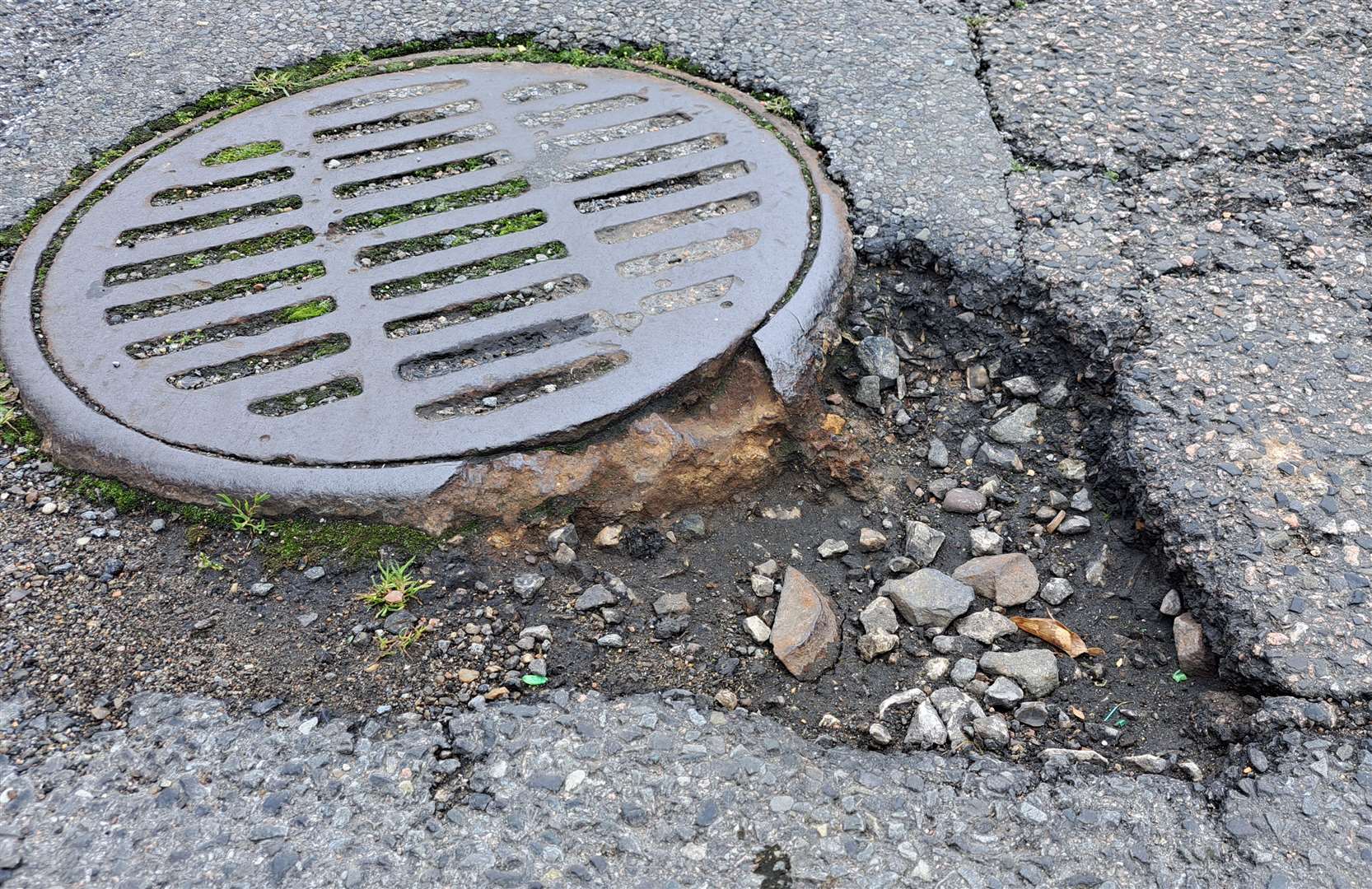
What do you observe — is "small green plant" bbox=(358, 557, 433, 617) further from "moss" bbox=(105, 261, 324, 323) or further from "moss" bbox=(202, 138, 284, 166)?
"moss" bbox=(202, 138, 284, 166)

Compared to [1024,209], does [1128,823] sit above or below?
below

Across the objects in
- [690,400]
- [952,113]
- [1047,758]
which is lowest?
[1047,758]

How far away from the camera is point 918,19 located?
8.44 feet

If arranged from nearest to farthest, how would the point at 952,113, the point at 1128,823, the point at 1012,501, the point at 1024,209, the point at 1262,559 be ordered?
the point at 1128,823, the point at 1262,559, the point at 1012,501, the point at 1024,209, the point at 952,113

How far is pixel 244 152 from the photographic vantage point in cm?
215

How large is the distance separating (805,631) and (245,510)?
88 cm

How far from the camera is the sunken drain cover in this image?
1705 millimetres

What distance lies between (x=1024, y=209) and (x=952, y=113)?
35cm

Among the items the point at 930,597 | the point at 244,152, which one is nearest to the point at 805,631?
the point at 930,597

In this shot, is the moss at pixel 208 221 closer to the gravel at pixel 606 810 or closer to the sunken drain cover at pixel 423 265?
the sunken drain cover at pixel 423 265

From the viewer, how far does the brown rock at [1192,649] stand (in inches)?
60.3

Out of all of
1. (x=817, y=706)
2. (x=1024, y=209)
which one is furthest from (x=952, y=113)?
(x=817, y=706)

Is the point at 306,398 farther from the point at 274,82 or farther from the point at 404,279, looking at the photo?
the point at 274,82

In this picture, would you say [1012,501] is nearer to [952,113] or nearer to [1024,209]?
[1024,209]
